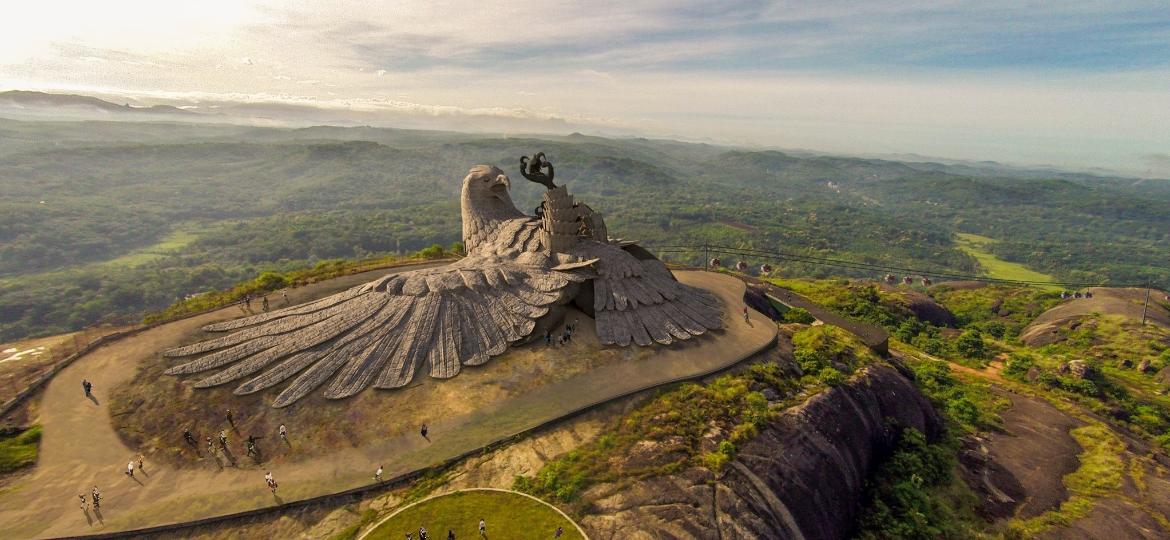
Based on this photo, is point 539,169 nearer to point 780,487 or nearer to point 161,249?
point 780,487

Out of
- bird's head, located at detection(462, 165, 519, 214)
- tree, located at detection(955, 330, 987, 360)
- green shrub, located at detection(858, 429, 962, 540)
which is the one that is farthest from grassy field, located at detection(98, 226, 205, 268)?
tree, located at detection(955, 330, 987, 360)

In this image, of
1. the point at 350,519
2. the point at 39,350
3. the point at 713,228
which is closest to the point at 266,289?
the point at 39,350

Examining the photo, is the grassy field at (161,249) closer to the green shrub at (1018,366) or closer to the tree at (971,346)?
the tree at (971,346)

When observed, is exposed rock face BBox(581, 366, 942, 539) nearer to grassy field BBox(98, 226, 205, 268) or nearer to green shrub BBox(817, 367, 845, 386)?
green shrub BBox(817, 367, 845, 386)

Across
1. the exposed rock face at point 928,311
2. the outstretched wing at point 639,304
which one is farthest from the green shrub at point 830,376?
the exposed rock face at point 928,311

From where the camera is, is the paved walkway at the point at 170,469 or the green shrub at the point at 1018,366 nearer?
the paved walkway at the point at 170,469

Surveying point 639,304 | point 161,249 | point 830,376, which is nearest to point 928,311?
point 830,376
